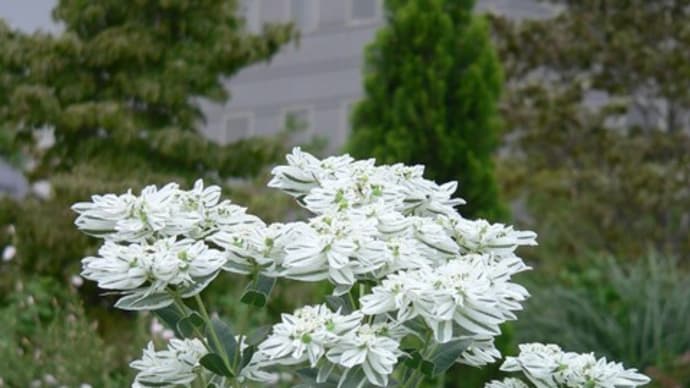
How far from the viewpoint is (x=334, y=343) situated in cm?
195

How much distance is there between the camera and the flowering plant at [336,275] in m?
1.95

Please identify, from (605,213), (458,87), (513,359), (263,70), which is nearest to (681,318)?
(458,87)

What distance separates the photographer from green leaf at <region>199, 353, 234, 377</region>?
2.07m

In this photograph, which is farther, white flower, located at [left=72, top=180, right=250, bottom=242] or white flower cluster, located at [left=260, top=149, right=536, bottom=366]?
white flower, located at [left=72, top=180, right=250, bottom=242]

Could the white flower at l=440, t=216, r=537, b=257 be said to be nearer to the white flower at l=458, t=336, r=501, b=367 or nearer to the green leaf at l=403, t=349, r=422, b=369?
the white flower at l=458, t=336, r=501, b=367

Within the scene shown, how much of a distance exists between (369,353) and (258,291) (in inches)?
10.5

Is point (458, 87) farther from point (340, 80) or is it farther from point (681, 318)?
point (340, 80)

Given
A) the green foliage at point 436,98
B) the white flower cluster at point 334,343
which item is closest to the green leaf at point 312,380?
the white flower cluster at point 334,343

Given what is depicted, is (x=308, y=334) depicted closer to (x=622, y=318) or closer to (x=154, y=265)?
(x=154, y=265)

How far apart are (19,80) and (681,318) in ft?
15.1

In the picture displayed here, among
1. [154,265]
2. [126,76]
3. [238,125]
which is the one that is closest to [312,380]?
[154,265]

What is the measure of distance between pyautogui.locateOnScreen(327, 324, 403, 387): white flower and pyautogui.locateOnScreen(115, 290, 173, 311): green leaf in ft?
1.04

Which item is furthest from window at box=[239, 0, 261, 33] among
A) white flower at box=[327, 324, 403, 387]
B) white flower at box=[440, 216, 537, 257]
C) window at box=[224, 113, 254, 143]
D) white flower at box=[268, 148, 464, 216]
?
white flower at box=[327, 324, 403, 387]

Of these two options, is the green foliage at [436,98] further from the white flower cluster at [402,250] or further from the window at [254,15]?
the window at [254,15]
